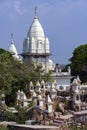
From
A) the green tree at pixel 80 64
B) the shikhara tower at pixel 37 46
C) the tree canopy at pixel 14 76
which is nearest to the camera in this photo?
the tree canopy at pixel 14 76

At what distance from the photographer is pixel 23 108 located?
92.0 ft

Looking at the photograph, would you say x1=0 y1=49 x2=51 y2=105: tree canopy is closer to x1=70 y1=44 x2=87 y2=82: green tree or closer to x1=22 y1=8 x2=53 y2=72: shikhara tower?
x1=70 y1=44 x2=87 y2=82: green tree

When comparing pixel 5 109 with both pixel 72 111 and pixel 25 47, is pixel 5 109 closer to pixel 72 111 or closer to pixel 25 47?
pixel 72 111

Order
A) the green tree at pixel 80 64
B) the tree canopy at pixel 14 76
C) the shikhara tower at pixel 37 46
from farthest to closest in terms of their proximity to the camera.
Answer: the shikhara tower at pixel 37 46 → the green tree at pixel 80 64 → the tree canopy at pixel 14 76

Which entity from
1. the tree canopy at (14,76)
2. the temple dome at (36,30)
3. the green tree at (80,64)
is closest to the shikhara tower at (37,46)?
the temple dome at (36,30)

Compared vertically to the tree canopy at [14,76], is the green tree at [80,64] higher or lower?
higher

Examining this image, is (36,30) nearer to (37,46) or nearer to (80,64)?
(37,46)

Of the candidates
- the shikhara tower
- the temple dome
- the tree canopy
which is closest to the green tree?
the shikhara tower

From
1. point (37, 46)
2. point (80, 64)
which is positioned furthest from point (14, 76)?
point (37, 46)

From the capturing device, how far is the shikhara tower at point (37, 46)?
194ft

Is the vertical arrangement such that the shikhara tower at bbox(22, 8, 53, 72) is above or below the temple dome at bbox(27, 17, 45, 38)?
below

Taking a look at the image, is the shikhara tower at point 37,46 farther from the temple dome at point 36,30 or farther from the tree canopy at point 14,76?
the tree canopy at point 14,76

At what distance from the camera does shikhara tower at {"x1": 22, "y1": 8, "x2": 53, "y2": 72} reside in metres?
59.1

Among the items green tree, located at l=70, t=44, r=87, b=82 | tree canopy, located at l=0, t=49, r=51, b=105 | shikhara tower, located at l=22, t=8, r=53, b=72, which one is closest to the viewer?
tree canopy, located at l=0, t=49, r=51, b=105
